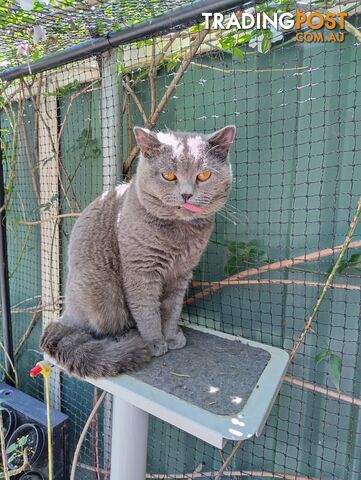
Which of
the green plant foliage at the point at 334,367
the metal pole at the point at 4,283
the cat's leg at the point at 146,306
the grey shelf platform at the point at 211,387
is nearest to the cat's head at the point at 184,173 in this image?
the cat's leg at the point at 146,306

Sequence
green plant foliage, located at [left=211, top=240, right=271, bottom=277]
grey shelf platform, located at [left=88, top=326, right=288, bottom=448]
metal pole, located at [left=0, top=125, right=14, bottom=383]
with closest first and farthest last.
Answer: grey shelf platform, located at [left=88, top=326, right=288, bottom=448], green plant foliage, located at [left=211, top=240, right=271, bottom=277], metal pole, located at [left=0, top=125, right=14, bottom=383]

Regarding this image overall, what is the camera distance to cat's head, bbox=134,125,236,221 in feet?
2.76

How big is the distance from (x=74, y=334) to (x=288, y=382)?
72 centimetres

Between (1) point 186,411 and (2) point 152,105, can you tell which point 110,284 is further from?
(2) point 152,105

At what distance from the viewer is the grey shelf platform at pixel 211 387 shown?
0.65m

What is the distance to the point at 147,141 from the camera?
883mm

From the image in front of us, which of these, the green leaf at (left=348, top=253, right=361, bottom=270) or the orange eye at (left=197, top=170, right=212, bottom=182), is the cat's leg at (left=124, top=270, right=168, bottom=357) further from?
the green leaf at (left=348, top=253, right=361, bottom=270)

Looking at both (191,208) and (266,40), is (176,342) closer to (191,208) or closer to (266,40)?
(191,208)

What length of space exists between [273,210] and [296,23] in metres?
0.55

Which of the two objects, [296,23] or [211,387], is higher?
[296,23]

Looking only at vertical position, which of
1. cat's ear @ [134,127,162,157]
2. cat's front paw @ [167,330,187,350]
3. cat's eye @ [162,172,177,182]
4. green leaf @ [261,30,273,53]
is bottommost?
cat's front paw @ [167,330,187,350]

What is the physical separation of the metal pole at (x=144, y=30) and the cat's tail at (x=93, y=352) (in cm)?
89

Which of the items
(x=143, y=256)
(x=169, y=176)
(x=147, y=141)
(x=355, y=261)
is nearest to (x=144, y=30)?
(x=147, y=141)

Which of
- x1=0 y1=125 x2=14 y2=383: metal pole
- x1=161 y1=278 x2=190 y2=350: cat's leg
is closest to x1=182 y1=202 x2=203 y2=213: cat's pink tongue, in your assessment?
x1=161 y1=278 x2=190 y2=350: cat's leg
